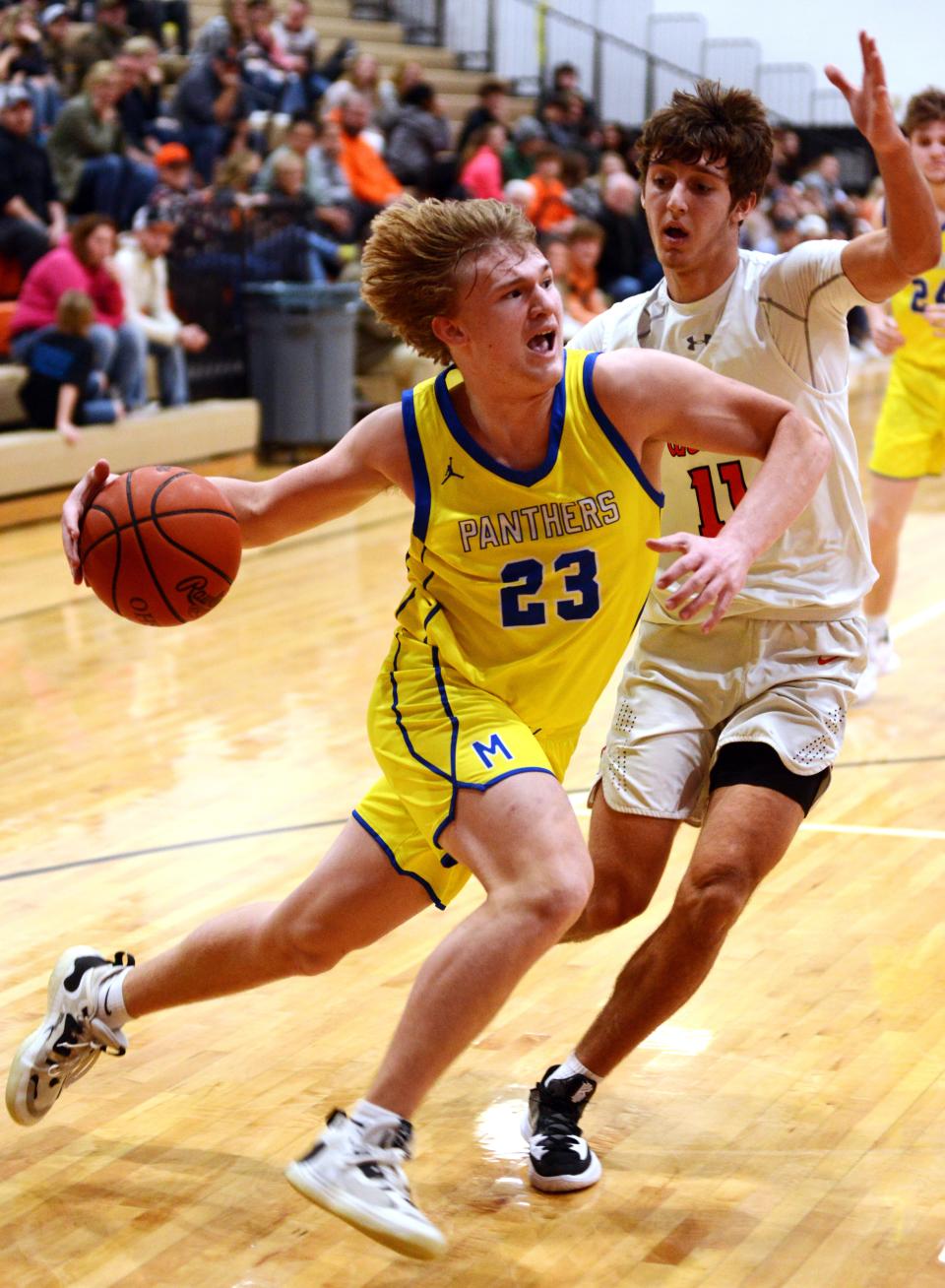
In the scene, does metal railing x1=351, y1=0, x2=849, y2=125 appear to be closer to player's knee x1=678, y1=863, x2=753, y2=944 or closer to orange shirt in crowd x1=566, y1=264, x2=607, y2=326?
orange shirt in crowd x1=566, y1=264, x2=607, y2=326

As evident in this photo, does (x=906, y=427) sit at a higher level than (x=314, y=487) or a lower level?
lower

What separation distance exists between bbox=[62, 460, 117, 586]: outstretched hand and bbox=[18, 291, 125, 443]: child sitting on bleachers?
7.33m

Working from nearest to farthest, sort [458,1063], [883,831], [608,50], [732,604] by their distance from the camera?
[732,604], [458,1063], [883,831], [608,50]

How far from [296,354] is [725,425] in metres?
9.69

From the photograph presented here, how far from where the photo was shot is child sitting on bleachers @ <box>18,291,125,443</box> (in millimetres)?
10203

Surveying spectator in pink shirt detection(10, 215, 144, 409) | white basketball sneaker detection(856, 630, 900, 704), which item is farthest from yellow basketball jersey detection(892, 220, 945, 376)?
spectator in pink shirt detection(10, 215, 144, 409)

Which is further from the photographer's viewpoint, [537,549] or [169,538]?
[169,538]

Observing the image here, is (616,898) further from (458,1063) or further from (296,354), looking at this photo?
(296,354)

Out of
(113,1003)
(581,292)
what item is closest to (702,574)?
(113,1003)

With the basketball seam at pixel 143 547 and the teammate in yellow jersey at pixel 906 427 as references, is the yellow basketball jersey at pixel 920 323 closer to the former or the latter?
the teammate in yellow jersey at pixel 906 427

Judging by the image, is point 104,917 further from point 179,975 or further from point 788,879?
point 788,879

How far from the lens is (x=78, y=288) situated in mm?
10523

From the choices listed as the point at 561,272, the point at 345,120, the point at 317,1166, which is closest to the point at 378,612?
the point at 317,1166

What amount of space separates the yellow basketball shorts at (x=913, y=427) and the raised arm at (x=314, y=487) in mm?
3892
